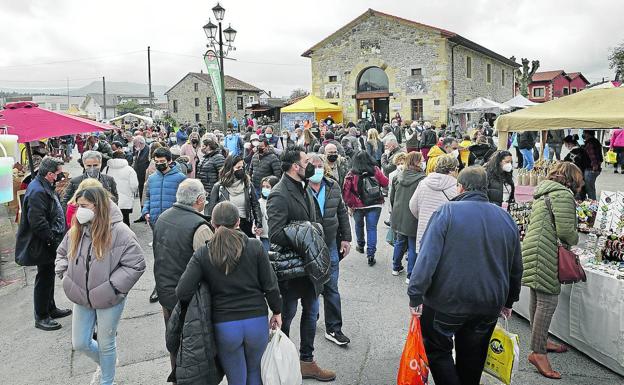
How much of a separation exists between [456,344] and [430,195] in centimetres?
221

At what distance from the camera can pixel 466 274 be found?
3148mm

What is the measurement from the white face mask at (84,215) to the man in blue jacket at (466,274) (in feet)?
7.76

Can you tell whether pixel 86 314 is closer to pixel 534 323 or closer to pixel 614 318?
pixel 534 323

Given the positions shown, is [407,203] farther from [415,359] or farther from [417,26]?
[417,26]

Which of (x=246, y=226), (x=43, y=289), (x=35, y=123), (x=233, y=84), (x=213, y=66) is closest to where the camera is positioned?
(x=43, y=289)

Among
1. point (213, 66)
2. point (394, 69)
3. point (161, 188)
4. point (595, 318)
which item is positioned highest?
point (394, 69)

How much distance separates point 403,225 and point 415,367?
9.14 ft

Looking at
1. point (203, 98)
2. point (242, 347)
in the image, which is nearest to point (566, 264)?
point (242, 347)

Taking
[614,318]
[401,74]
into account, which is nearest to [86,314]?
[614,318]

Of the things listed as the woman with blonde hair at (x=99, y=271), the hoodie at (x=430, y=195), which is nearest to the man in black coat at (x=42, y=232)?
the woman with blonde hair at (x=99, y=271)

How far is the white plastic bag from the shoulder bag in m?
2.31

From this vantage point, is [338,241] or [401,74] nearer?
[338,241]

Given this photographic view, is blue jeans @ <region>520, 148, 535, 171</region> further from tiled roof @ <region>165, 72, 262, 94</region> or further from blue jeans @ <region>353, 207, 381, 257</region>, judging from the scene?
tiled roof @ <region>165, 72, 262, 94</region>

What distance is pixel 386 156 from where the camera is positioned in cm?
1016
